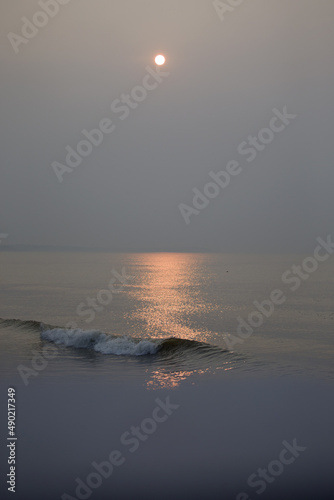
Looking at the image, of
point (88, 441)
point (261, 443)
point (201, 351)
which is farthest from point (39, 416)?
point (201, 351)

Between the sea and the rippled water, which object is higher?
the rippled water

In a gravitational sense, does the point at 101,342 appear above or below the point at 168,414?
above

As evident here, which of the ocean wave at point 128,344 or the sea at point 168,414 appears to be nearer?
the sea at point 168,414

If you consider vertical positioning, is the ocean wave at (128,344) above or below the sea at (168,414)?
above

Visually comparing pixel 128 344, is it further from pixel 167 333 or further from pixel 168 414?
pixel 168 414

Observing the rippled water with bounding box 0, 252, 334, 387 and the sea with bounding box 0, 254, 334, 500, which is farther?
the rippled water with bounding box 0, 252, 334, 387

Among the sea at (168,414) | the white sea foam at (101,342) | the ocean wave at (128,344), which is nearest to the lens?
the sea at (168,414)

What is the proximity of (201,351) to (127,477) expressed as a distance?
12.9 metres

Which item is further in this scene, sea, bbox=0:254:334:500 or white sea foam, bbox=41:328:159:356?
white sea foam, bbox=41:328:159:356

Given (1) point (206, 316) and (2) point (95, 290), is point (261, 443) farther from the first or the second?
(2) point (95, 290)

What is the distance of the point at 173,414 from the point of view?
13.4m

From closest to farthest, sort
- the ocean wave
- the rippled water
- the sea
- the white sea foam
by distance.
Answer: the sea < the rippled water < the ocean wave < the white sea foam

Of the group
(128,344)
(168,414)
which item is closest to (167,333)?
(128,344)

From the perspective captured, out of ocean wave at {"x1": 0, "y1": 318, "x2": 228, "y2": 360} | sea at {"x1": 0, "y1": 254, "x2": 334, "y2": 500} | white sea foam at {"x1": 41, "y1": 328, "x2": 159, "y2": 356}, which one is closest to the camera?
sea at {"x1": 0, "y1": 254, "x2": 334, "y2": 500}
